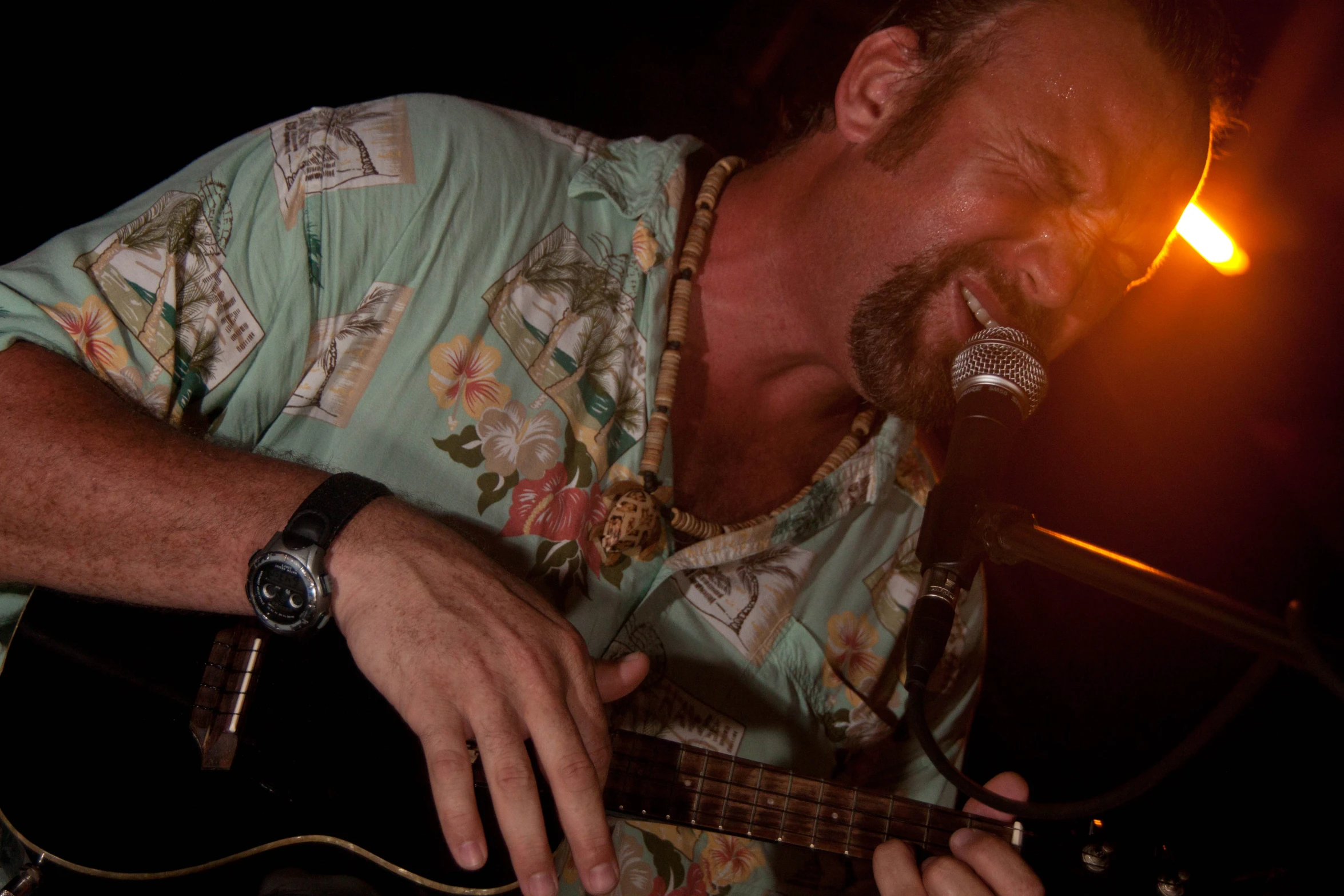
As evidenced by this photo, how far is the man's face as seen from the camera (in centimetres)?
140

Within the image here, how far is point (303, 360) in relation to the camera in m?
1.24

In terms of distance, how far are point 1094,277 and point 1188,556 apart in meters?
1.50

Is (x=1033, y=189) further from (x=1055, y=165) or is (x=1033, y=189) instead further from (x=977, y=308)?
(x=977, y=308)

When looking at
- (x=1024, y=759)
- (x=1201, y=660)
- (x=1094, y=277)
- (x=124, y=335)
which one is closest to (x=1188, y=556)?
(x=1201, y=660)

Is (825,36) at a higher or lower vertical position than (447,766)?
higher

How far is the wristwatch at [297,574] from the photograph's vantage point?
0.87m

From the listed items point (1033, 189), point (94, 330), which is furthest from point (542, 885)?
point (1033, 189)

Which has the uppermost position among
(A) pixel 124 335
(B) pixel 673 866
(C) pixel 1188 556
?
(C) pixel 1188 556

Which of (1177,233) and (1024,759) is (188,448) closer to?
(1024,759)

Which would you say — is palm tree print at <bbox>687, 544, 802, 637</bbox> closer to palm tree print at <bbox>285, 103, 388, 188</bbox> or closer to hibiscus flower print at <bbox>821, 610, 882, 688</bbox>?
hibiscus flower print at <bbox>821, 610, 882, 688</bbox>

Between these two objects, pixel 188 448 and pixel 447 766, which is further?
pixel 188 448

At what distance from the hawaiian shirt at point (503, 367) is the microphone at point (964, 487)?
56 cm

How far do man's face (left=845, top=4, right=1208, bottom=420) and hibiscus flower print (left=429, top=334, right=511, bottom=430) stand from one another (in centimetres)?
67

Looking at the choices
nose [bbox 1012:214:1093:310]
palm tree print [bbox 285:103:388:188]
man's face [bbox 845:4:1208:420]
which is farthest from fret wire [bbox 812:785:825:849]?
palm tree print [bbox 285:103:388:188]
